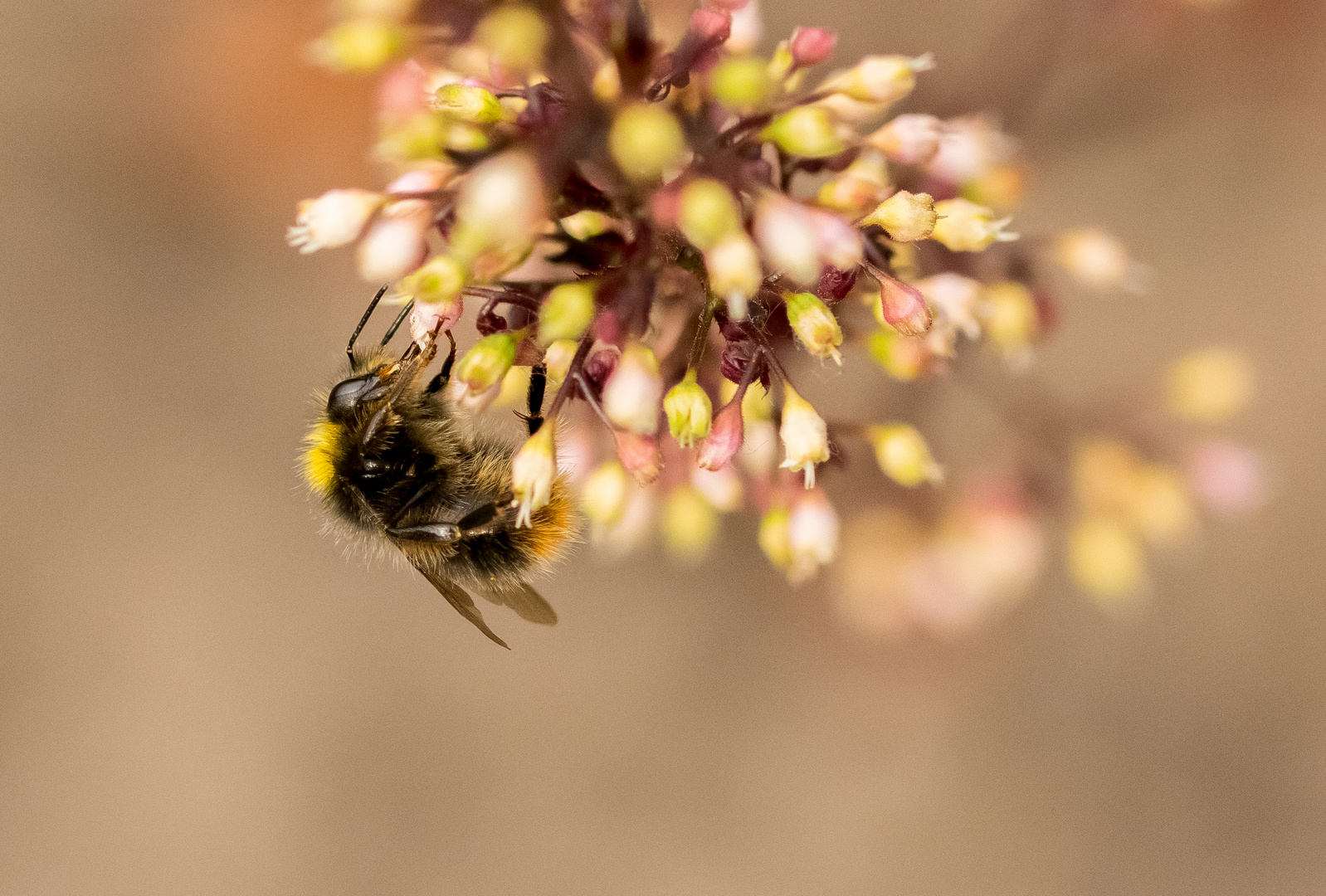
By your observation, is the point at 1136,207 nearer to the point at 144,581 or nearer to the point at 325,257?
the point at 325,257

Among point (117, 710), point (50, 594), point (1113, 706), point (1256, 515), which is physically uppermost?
point (1256, 515)

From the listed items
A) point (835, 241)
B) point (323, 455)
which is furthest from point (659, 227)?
point (323, 455)

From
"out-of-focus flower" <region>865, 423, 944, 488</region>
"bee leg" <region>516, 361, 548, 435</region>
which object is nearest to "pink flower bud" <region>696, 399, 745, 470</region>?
"bee leg" <region>516, 361, 548, 435</region>

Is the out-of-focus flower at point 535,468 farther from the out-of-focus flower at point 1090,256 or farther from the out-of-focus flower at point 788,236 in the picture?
the out-of-focus flower at point 1090,256

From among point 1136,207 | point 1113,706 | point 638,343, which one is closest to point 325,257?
point 638,343

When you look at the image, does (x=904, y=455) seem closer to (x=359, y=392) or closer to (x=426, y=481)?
(x=426, y=481)

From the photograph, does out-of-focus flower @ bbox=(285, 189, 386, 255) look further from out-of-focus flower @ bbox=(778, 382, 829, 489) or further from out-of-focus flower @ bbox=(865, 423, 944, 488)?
out-of-focus flower @ bbox=(865, 423, 944, 488)
